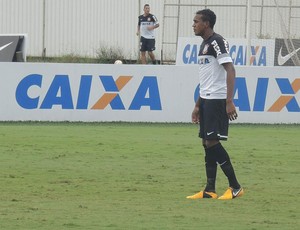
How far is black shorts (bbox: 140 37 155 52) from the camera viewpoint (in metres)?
32.6

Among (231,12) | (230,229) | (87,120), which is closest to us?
(230,229)

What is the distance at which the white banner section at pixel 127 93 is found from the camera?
74.4ft

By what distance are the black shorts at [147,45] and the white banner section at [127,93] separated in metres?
9.38

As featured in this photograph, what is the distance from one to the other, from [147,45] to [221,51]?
20.7 metres

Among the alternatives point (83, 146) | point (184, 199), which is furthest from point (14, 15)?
point (184, 199)

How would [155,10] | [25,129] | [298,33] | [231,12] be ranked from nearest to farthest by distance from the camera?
[25,129], [298,33], [231,12], [155,10]

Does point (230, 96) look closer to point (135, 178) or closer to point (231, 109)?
point (231, 109)

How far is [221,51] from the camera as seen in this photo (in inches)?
475

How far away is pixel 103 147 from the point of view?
18.2 m

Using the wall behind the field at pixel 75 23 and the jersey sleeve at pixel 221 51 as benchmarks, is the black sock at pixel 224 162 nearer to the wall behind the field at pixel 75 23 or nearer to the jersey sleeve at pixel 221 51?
the jersey sleeve at pixel 221 51

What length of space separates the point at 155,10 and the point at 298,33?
10.7m

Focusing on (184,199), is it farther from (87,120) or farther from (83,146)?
(87,120)

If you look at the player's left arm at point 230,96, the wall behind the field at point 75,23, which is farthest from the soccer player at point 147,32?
the player's left arm at point 230,96

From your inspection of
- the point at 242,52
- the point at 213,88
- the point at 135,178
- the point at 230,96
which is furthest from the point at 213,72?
the point at 242,52
